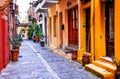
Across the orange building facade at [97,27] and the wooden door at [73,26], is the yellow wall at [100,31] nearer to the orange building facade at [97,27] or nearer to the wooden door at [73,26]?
the orange building facade at [97,27]

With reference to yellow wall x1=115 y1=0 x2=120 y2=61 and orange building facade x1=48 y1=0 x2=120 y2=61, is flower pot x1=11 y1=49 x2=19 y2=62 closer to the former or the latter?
orange building facade x1=48 y1=0 x2=120 y2=61

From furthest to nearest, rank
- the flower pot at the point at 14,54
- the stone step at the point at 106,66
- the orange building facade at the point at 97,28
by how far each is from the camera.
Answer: the flower pot at the point at 14,54 < the orange building facade at the point at 97,28 < the stone step at the point at 106,66

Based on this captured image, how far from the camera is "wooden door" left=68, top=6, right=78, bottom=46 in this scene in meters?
19.8

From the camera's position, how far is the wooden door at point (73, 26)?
19.8 metres

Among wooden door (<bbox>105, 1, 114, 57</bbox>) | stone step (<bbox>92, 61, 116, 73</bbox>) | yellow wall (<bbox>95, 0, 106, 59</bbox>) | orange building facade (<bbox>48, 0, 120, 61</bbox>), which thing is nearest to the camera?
stone step (<bbox>92, 61, 116, 73</bbox>)

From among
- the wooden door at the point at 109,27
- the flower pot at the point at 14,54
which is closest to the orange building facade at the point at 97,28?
the wooden door at the point at 109,27

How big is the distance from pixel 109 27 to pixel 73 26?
7.59m

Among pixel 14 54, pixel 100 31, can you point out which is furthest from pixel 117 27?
pixel 14 54

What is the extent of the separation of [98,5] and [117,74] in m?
4.55

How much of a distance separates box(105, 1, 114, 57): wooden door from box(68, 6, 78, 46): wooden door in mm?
6185

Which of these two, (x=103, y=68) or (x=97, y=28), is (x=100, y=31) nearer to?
(x=97, y=28)

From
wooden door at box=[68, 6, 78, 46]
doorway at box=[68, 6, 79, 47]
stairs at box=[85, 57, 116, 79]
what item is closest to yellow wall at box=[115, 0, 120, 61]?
stairs at box=[85, 57, 116, 79]

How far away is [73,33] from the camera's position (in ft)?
67.5

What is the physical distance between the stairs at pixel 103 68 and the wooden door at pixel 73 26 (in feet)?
20.6
